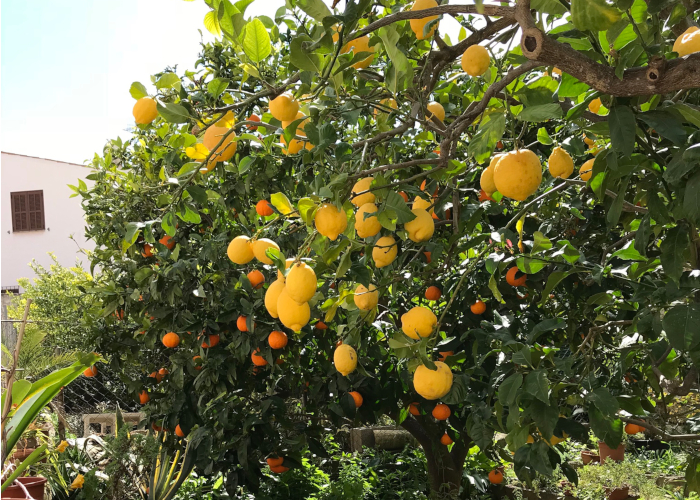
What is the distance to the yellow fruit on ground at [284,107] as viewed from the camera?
41.1 inches

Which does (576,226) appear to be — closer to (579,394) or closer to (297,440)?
(579,394)

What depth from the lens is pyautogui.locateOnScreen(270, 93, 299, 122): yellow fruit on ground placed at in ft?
3.42

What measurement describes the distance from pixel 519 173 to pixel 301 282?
399 mm

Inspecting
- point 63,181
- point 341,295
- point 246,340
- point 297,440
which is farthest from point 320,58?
point 63,181

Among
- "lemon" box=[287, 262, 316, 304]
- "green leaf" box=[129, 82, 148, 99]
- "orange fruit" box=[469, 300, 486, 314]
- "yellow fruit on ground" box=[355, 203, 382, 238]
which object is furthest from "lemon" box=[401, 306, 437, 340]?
"orange fruit" box=[469, 300, 486, 314]

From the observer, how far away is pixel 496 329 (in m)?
1.62

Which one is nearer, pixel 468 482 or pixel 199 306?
pixel 199 306

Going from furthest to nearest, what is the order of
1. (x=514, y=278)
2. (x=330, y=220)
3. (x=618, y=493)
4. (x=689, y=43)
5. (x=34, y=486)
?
(x=618, y=493)
(x=34, y=486)
(x=514, y=278)
(x=330, y=220)
(x=689, y=43)

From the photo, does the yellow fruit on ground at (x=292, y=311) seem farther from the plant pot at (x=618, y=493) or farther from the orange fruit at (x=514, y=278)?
the plant pot at (x=618, y=493)

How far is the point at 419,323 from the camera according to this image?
4.03 ft

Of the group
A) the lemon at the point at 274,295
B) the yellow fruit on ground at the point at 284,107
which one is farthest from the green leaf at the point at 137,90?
the lemon at the point at 274,295

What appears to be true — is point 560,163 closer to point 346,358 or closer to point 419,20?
point 419,20

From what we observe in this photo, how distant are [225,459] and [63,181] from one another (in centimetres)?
1336

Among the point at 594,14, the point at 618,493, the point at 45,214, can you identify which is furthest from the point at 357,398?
the point at 45,214
